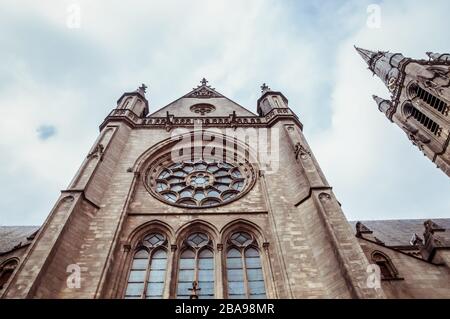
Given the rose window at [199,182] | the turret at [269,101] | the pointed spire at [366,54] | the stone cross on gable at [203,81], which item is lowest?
the rose window at [199,182]

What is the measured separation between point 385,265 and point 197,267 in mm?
A: 4796

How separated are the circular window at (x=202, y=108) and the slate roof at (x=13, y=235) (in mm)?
9117

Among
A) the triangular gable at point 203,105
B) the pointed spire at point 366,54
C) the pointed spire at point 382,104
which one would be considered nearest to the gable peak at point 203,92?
the triangular gable at point 203,105

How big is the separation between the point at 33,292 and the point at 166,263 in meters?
3.00

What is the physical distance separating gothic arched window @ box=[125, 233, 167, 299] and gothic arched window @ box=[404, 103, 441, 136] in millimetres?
20865

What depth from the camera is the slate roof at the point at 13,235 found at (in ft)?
48.8

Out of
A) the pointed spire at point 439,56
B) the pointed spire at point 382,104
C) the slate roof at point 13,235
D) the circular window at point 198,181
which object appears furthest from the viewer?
the pointed spire at point 382,104

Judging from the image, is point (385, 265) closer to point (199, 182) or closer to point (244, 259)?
point (244, 259)

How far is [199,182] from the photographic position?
12.1m

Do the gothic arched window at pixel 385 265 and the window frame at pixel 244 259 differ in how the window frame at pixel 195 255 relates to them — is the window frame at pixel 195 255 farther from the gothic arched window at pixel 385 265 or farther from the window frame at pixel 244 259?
the gothic arched window at pixel 385 265

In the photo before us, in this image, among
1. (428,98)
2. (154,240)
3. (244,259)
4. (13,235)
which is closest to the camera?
(244,259)

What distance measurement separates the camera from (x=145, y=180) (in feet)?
38.3

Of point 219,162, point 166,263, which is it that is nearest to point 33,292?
point 166,263

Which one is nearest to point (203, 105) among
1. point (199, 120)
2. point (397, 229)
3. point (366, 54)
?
point (199, 120)
